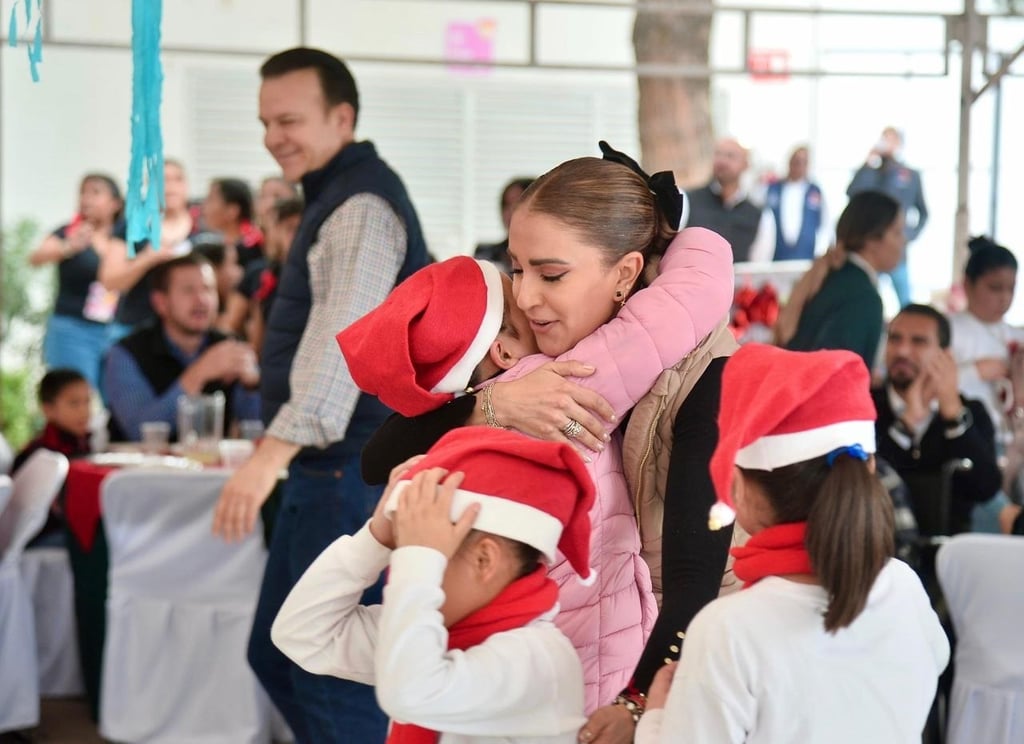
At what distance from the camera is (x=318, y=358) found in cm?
255

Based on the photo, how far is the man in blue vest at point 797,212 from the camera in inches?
350

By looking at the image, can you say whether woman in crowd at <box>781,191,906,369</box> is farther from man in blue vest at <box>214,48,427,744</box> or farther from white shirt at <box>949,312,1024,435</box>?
man in blue vest at <box>214,48,427,744</box>

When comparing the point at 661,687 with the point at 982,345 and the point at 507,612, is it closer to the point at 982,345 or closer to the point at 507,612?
the point at 507,612

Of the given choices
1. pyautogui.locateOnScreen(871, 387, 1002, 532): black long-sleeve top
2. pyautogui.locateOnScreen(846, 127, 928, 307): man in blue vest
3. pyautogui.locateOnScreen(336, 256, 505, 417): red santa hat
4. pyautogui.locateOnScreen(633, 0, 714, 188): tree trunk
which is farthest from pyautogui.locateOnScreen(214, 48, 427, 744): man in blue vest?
pyautogui.locateOnScreen(633, 0, 714, 188): tree trunk

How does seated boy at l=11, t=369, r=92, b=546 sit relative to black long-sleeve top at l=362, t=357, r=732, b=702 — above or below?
below

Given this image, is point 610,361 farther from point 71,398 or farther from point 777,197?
point 777,197

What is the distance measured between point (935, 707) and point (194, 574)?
197cm

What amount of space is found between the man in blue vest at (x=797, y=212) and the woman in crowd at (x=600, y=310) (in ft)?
23.9

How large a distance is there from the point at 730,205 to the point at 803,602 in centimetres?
677

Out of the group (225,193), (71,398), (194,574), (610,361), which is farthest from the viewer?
(225,193)

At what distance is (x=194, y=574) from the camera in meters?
3.74

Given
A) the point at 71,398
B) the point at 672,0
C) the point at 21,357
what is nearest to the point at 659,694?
the point at 71,398

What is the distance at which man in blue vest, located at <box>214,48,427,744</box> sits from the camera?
2566 millimetres

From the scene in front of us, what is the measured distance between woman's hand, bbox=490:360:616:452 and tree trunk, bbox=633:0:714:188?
26.0ft
